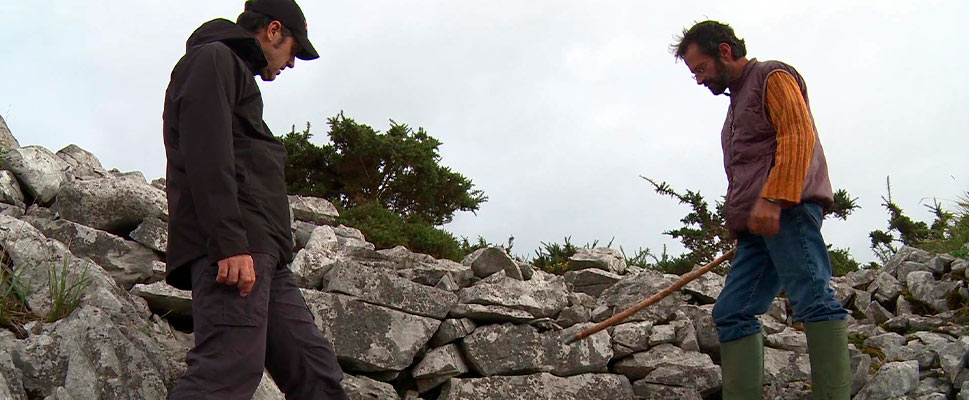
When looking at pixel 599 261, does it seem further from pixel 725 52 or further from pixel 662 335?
pixel 725 52

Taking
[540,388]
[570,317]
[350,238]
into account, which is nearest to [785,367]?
[570,317]

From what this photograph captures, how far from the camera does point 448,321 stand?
638cm

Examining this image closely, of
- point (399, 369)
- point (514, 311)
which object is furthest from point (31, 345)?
point (514, 311)

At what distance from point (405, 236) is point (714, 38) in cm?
535

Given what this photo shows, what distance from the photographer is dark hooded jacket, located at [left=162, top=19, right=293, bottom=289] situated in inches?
140

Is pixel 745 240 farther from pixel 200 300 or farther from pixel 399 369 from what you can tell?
pixel 200 300

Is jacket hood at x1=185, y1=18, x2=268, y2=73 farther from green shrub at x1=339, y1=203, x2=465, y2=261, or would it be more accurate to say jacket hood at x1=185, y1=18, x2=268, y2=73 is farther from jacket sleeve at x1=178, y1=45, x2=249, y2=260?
green shrub at x1=339, y1=203, x2=465, y2=261

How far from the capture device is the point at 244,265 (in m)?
3.54

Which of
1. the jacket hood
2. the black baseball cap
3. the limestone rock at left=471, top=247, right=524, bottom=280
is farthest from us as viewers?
the limestone rock at left=471, top=247, right=524, bottom=280

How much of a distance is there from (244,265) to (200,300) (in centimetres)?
27

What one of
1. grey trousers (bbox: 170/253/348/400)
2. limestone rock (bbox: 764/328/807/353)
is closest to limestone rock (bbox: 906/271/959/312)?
limestone rock (bbox: 764/328/807/353)

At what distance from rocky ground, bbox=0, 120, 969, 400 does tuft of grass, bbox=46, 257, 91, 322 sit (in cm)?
4

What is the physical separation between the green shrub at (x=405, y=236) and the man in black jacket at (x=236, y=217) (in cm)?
542

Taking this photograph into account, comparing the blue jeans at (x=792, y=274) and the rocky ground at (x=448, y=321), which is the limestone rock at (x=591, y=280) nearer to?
the rocky ground at (x=448, y=321)
